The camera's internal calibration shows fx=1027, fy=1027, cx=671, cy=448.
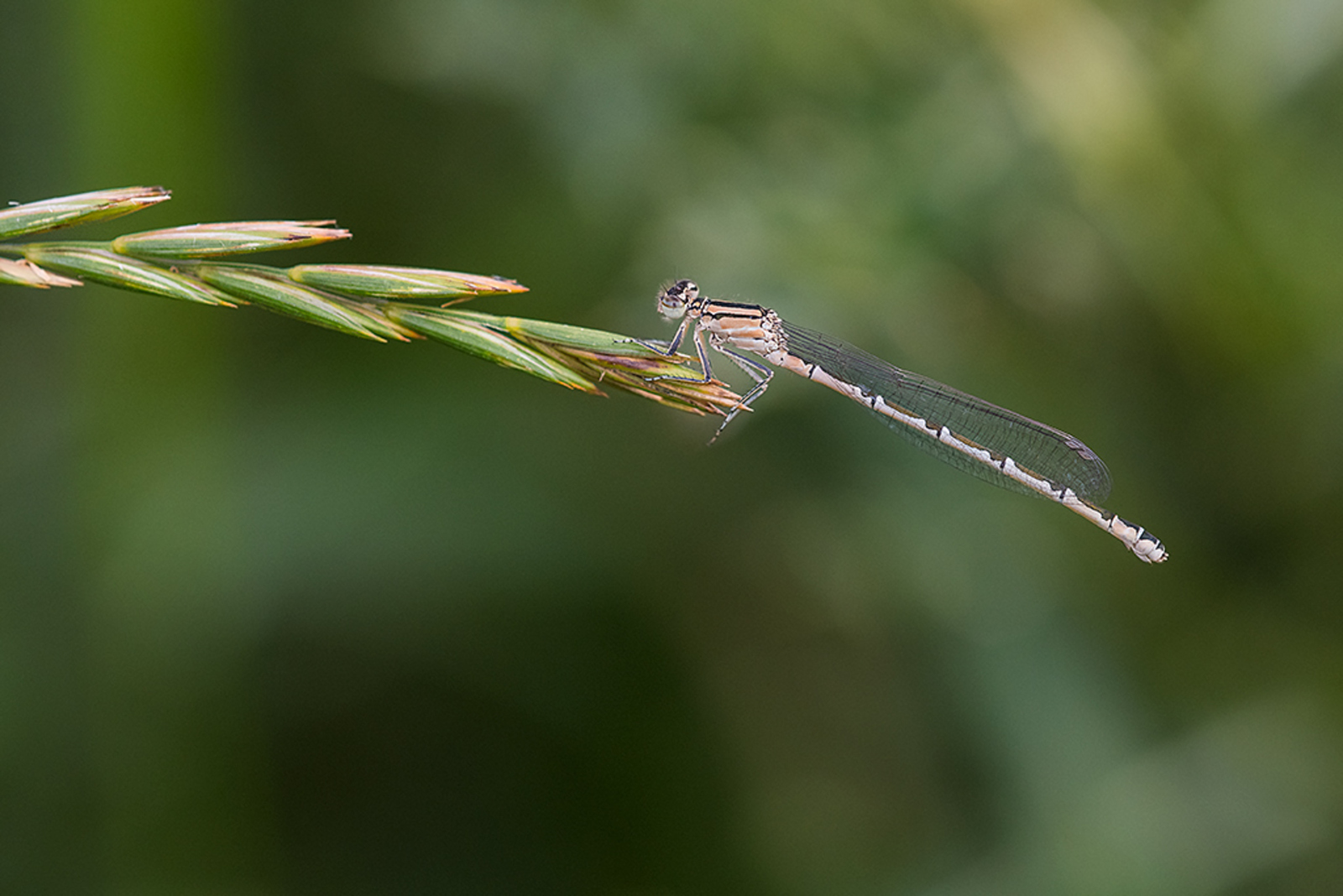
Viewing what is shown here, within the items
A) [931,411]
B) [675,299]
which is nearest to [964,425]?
[931,411]

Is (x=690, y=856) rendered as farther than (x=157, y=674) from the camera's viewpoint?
Yes

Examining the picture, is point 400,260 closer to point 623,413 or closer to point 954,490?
point 623,413

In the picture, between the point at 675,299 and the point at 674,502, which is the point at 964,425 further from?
the point at 674,502

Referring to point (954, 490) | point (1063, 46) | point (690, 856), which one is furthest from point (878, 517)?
point (1063, 46)

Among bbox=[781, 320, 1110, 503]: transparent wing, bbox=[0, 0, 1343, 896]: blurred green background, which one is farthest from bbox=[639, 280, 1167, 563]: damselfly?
bbox=[0, 0, 1343, 896]: blurred green background

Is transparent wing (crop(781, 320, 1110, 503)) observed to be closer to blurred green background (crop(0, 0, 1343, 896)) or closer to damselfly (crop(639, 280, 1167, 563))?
damselfly (crop(639, 280, 1167, 563))

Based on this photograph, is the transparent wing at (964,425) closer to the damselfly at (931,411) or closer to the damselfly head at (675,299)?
the damselfly at (931,411)
